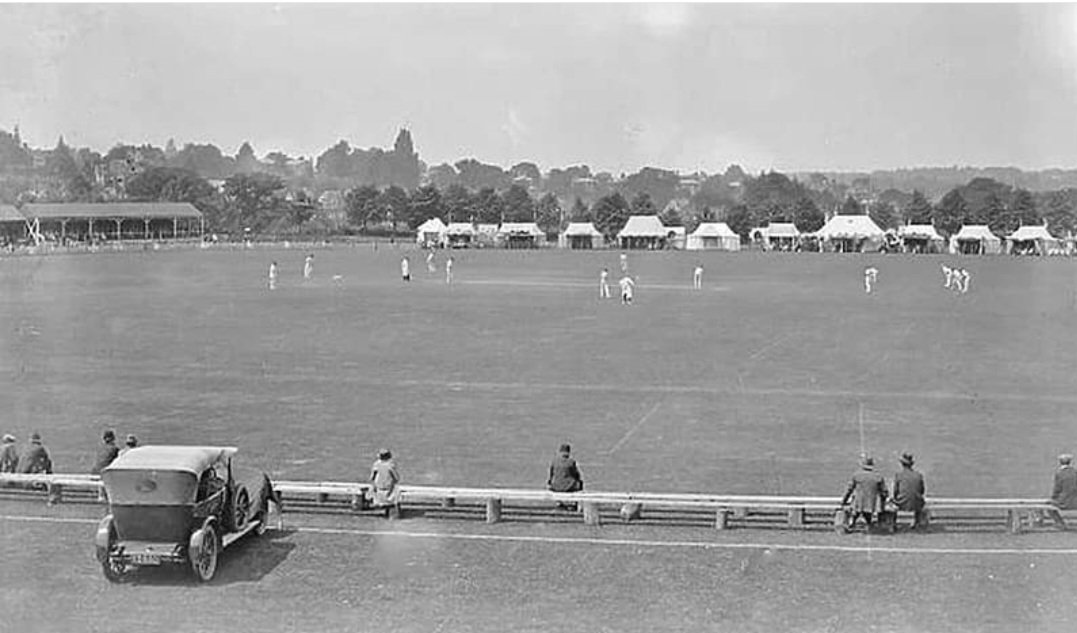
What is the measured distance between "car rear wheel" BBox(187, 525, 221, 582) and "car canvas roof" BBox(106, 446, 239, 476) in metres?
0.65

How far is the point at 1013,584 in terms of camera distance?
13055 mm

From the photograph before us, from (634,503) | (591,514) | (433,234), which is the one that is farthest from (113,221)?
(634,503)

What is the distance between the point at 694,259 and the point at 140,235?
56.5 metres

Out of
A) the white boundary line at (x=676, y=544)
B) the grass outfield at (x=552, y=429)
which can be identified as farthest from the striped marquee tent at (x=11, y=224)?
the white boundary line at (x=676, y=544)

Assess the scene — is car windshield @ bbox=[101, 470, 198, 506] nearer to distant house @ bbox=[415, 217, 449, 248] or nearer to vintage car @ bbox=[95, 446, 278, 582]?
vintage car @ bbox=[95, 446, 278, 582]

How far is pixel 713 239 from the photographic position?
129 meters

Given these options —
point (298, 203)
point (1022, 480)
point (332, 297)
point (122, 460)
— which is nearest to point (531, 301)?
point (332, 297)

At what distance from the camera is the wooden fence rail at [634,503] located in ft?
50.2

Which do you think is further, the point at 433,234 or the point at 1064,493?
the point at 433,234

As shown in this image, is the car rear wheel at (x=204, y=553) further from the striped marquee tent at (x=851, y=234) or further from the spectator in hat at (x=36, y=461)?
the striped marquee tent at (x=851, y=234)

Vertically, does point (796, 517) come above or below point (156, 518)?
below

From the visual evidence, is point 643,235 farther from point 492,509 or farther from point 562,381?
point 492,509

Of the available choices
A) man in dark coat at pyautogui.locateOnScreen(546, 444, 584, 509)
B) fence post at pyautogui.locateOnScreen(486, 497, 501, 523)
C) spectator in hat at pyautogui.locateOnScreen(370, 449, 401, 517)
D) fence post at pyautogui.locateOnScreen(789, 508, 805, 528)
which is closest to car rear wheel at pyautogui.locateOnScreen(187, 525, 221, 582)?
spectator in hat at pyautogui.locateOnScreen(370, 449, 401, 517)

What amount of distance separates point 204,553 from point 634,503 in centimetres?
528
